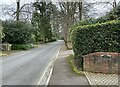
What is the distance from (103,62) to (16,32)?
31.7m

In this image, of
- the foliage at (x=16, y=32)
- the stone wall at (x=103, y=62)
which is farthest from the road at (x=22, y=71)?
the foliage at (x=16, y=32)

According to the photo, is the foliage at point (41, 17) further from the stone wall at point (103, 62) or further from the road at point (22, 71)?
the stone wall at point (103, 62)

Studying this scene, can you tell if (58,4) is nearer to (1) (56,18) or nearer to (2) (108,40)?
(1) (56,18)

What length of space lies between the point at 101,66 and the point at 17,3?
37.6 meters

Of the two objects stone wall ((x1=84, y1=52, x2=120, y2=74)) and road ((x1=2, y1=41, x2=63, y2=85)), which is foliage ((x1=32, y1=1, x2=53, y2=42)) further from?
stone wall ((x1=84, y1=52, x2=120, y2=74))

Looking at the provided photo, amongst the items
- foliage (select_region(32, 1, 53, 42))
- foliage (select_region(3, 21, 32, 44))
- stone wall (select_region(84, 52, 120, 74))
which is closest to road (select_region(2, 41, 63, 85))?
stone wall (select_region(84, 52, 120, 74))

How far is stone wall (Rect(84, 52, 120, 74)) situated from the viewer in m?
11.2

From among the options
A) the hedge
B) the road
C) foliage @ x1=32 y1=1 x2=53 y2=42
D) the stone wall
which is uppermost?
foliage @ x1=32 y1=1 x2=53 y2=42

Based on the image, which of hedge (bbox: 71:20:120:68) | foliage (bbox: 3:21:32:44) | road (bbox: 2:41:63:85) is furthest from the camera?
foliage (bbox: 3:21:32:44)

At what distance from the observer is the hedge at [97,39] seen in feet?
40.5

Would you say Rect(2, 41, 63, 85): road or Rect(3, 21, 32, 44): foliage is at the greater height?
Rect(3, 21, 32, 44): foliage

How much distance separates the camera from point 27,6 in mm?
47625

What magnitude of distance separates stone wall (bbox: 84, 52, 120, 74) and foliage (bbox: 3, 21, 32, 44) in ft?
99.8

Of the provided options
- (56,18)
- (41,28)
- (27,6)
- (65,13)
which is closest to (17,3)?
(27,6)
